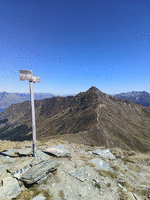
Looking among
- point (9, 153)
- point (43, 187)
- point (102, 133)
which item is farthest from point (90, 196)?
point (102, 133)

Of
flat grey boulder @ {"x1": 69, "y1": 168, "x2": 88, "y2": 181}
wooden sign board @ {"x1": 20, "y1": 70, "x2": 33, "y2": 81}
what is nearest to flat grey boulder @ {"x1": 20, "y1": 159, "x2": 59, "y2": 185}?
flat grey boulder @ {"x1": 69, "y1": 168, "x2": 88, "y2": 181}

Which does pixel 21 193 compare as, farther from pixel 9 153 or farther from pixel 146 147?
pixel 146 147

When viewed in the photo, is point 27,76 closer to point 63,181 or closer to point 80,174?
point 63,181

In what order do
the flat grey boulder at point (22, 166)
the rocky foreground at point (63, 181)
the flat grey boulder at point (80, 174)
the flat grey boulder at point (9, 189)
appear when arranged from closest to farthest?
the flat grey boulder at point (9, 189)
the rocky foreground at point (63, 181)
the flat grey boulder at point (22, 166)
the flat grey boulder at point (80, 174)

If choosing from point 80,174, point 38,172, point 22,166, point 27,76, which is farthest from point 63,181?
point 27,76

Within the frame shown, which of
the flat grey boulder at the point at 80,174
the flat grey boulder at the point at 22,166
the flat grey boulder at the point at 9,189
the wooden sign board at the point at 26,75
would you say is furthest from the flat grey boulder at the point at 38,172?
the wooden sign board at the point at 26,75

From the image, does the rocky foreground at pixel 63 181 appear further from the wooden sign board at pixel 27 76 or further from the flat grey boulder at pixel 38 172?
the wooden sign board at pixel 27 76

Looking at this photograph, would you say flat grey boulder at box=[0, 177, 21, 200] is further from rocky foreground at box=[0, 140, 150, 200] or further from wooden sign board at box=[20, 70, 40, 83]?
wooden sign board at box=[20, 70, 40, 83]
